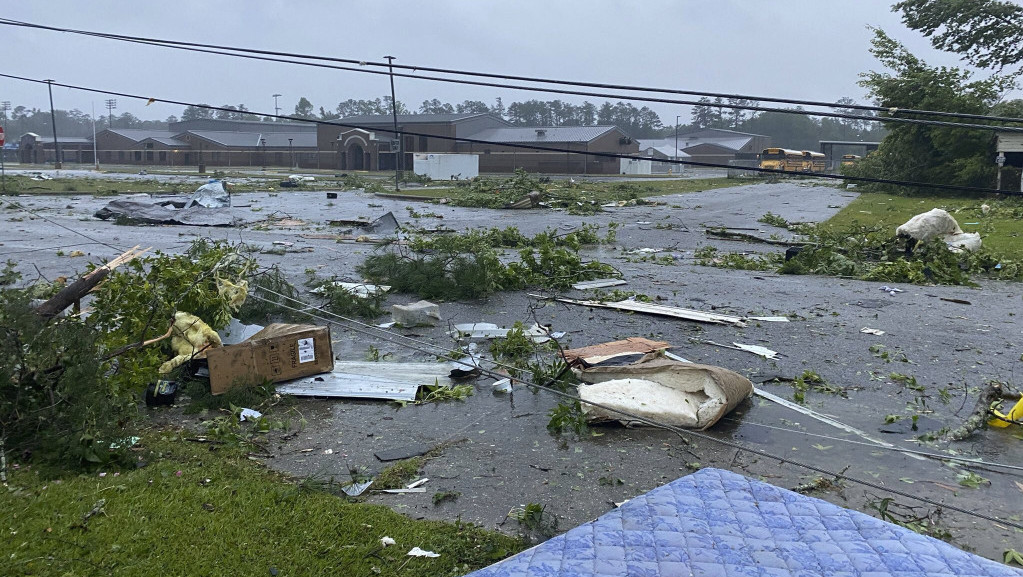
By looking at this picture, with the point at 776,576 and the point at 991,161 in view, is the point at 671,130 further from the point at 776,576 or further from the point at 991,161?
the point at 776,576

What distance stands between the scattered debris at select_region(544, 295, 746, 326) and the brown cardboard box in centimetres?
437

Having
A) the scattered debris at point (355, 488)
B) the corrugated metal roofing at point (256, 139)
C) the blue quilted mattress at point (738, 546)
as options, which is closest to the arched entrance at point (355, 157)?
the corrugated metal roofing at point (256, 139)

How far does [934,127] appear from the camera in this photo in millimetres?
33906

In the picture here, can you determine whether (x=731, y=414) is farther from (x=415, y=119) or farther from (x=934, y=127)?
(x=415, y=119)

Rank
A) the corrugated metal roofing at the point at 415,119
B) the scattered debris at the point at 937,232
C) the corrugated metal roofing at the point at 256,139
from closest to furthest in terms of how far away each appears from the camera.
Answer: the scattered debris at the point at 937,232 → the corrugated metal roofing at the point at 415,119 → the corrugated metal roofing at the point at 256,139

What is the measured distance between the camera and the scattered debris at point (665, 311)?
30.0ft

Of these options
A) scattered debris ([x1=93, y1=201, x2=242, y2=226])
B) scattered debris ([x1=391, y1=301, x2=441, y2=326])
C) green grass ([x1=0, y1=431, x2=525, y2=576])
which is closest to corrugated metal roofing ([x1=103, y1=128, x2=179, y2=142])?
scattered debris ([x1=93, y1=201, x2=242, y2=226])

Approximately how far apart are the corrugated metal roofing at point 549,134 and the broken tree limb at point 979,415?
68017 millimetres

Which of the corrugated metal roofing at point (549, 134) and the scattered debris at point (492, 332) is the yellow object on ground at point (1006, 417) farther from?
the corrugated metal roofing at point (549, 134)

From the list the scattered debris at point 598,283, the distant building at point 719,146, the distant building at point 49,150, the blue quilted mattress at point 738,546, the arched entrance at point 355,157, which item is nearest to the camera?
the blue quilted mattress at point 738,546

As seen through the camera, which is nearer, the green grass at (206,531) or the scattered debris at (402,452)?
the green grass at (206,531)

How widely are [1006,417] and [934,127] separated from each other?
33130 mm

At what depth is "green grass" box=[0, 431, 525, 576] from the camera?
135 inches


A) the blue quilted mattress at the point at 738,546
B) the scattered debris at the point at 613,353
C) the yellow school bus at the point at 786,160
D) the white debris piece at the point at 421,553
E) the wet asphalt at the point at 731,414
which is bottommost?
the wet asphalt at the point at 731,414
